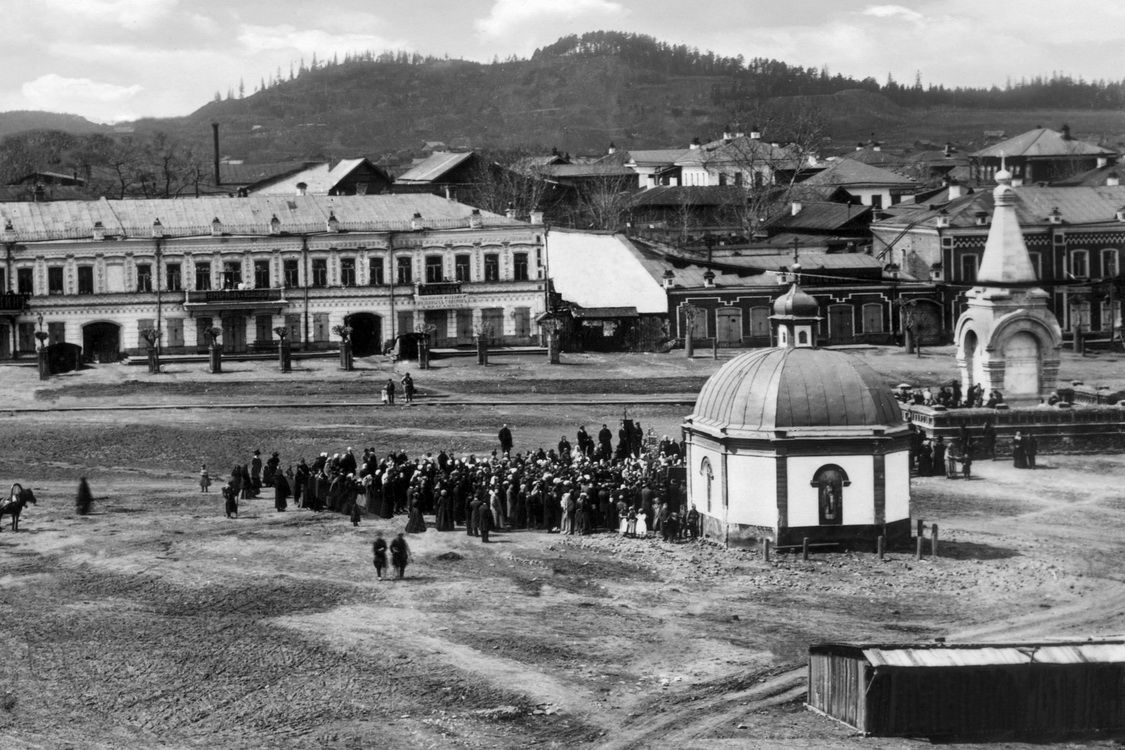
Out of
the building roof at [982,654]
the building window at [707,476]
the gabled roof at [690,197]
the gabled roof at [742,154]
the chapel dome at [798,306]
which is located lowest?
the building roof at [982,654]

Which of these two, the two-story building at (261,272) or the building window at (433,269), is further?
the building window at (433,269)

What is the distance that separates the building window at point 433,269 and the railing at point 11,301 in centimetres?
1689

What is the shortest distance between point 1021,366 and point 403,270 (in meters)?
30.1

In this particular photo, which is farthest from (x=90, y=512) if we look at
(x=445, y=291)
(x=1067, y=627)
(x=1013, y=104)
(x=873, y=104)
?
(x=873, y=104)

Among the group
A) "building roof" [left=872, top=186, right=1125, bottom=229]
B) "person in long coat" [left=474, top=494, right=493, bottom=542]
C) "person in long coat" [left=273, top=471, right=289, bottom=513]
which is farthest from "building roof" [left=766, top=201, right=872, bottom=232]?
"person in long coat" [left=474, top=494, right=493, bottom=542]

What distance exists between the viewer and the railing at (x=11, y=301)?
70.6 metres

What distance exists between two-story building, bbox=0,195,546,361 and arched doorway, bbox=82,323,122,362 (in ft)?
0.19

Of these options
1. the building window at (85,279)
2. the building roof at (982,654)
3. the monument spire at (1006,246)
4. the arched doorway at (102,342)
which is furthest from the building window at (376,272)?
Result: the building roof at (982,654)

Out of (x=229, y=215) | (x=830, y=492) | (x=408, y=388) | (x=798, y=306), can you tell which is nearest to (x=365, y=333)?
(x=229, y=215)

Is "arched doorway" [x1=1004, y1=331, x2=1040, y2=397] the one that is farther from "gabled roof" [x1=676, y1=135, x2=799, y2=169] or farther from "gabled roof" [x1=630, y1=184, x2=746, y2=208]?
"gabled roof" [x1=676, y1=135, x2=799, y2=169]

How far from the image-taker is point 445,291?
75125 mm

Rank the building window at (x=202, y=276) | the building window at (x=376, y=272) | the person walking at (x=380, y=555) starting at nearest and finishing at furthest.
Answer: the person walking at (x=380, y=555) → the building window at (x=202, y=276) → the building window at (x=376, y=272)

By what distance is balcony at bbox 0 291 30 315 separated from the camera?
70.6 meters

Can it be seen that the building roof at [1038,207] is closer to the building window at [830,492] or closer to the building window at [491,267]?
the building window at [491,267]
